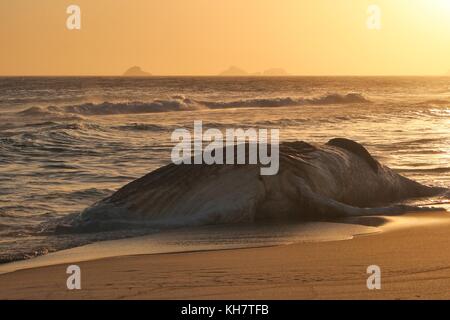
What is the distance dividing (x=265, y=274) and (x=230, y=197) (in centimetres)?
308

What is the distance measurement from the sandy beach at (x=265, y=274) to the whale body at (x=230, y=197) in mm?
1603

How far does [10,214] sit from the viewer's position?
1000 centimetres

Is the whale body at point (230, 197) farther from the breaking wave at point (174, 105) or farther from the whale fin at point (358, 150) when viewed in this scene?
the breaking wave at point (174, 105)

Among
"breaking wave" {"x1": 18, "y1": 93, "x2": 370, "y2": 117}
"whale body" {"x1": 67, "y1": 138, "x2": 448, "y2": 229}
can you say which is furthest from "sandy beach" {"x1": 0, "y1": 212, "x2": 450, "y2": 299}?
"breaking wave" {"x1": 18, "y1": 93, "x2": 370, "y2": 117}

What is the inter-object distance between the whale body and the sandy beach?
160 centimetres

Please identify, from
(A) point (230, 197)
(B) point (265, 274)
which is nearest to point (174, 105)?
(A) point (230, 197)

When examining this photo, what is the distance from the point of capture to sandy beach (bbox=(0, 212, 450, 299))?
557cm

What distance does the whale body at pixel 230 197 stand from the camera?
9.19m

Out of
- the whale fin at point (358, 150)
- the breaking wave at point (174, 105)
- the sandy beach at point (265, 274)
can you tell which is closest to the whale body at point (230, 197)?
the whale fin at point (358, 150)

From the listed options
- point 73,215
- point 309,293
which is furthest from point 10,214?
point 309,293

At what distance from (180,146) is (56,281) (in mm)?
14345

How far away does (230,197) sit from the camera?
9.28 metres

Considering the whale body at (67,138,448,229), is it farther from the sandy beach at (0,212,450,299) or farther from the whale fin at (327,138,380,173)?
the sandy beach at (0,212,450,299)

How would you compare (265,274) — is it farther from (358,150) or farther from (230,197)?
(358,150)
